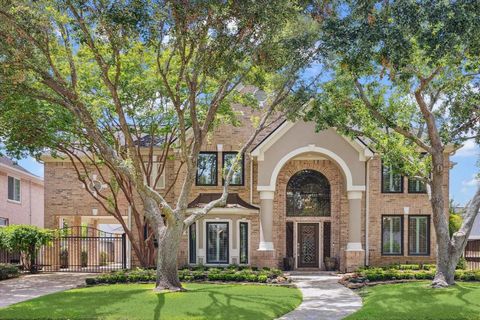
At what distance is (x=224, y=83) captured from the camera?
16.7 metres

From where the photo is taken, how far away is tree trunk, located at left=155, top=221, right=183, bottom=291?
16516 millimetres

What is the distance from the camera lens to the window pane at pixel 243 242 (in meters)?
24.4

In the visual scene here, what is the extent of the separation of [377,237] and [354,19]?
512 inches

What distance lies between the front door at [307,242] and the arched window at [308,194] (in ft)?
2.01

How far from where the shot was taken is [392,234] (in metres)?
24.7

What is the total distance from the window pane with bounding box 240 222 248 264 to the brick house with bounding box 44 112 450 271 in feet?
0.15

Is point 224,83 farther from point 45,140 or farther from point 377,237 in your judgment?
point 377,237

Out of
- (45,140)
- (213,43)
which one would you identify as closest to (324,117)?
(213,43)

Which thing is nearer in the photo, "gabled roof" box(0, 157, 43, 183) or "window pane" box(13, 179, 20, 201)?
"gabled roof" box(0, 157, 43, 183)

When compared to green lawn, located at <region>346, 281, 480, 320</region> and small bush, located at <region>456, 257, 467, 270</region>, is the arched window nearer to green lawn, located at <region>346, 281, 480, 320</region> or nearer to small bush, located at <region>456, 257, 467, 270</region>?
small bush, located at <region>456, 257, 467, 270</region>

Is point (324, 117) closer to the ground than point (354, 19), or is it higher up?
closer to the ground

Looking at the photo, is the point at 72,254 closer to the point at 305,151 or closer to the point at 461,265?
the point at 305,151

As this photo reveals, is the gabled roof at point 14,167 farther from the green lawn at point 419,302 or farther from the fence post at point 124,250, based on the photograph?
the green lawn at point 419,302

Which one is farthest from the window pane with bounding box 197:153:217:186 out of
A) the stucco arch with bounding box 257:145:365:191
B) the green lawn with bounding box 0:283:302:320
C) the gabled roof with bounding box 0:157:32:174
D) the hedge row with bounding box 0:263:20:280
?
the gabled roof with bounding box 0:157:32:174
